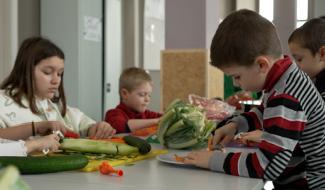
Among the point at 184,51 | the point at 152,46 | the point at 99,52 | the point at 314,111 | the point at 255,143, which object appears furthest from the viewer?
the point at 152,46

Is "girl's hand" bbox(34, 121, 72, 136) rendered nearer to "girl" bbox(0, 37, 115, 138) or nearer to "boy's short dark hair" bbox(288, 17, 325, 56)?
"girl" bbox(0, 37, 115, 138)

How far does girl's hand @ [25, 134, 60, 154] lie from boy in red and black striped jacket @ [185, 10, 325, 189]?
0.43 meters

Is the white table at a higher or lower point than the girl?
lower

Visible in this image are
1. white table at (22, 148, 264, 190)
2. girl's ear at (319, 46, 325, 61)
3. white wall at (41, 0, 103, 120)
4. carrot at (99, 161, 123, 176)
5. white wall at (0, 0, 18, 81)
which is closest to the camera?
white table at (22, 148, 264, 190)

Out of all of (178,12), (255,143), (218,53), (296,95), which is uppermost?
(178,12)

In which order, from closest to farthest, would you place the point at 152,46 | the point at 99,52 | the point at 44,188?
the point at 44,188 < the point at 99,52 < the point at 152,46

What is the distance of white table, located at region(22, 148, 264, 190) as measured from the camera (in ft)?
3.33

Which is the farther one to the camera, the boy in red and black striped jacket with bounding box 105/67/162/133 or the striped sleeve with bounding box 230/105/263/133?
the boy in red and black striped jacket with bounding box 105/67/162/133

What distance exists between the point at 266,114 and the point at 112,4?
525 cm

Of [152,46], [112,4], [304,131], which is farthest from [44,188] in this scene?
[152,46]

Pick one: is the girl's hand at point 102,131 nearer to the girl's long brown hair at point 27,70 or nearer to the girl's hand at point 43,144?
the girl's long brown hair at point 27,70

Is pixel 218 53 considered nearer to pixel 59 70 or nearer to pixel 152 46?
pixel 59 70

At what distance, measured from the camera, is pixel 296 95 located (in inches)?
47.1

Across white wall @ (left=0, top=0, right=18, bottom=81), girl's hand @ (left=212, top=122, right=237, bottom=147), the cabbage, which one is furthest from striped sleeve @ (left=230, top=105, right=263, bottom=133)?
white wall @ (left=0, top=0, right=18, bottom=81)
